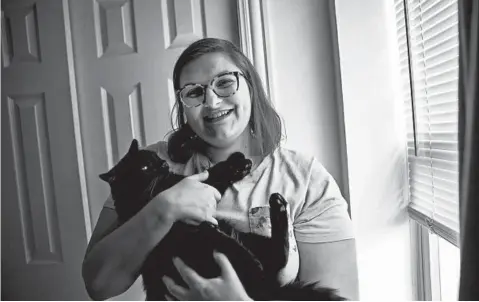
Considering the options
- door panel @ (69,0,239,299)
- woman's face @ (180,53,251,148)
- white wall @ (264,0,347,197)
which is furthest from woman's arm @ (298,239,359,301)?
door panel @ (69,0,239,299)


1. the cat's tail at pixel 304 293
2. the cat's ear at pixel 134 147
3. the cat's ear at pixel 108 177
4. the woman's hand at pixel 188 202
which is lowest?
the cat's tail at pixel 304 293

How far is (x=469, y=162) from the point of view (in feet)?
2.03

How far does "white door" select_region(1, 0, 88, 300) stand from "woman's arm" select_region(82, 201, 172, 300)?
0.09ft

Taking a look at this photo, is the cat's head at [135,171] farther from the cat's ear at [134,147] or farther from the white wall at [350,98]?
the white wall at [350,98]

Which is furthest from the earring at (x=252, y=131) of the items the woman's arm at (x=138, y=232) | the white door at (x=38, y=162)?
the white door at (x=38, y=162)

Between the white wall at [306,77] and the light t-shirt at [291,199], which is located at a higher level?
the white wall at [306,77]

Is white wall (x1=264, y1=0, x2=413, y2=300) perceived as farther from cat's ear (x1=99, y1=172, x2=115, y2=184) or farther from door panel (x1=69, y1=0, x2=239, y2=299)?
cat's ear (x1=99, y1=172, x2=115, y2=184)

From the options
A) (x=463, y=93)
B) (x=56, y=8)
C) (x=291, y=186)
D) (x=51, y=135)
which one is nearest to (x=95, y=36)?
(x=56, y=8)

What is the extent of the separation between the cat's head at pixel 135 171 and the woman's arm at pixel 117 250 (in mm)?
44

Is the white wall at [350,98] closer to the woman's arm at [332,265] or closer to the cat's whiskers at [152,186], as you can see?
the woman's arm at [332,265]

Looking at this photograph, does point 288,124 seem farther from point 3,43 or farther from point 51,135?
point 3,43

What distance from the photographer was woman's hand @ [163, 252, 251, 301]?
0.77 m

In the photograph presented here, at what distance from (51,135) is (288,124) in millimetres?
414

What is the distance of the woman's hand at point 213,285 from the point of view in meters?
0.77
